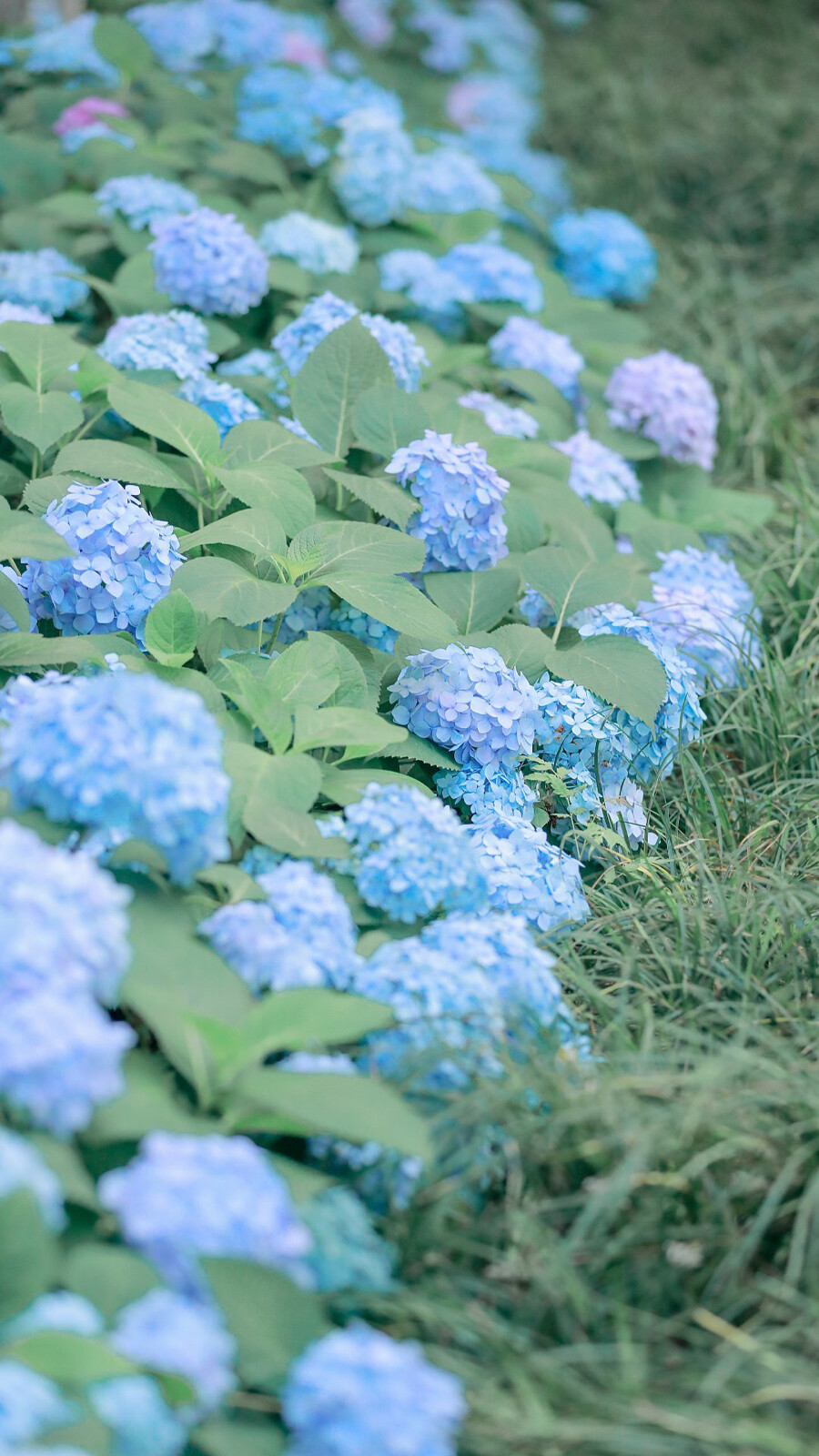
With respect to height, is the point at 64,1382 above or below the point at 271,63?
below

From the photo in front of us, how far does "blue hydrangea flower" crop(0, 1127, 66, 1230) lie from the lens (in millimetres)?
910

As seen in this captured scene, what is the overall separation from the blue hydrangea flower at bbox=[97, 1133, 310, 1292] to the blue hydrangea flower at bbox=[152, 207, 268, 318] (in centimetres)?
158

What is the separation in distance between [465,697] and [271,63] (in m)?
2.31

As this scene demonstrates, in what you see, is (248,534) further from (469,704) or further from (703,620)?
(703,620)

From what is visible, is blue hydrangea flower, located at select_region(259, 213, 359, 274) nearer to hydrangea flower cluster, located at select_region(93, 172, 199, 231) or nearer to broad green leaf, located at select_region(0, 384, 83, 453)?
hydrangea flower cluster, located at select_region(93, 172, 199, 231)

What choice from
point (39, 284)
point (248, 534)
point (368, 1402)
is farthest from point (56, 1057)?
point (39, 284)

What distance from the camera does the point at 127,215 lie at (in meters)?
2.42

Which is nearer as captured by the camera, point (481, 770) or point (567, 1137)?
point (567, 1137)

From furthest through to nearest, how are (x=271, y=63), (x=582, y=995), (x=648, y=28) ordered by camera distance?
(x=648, y=28) < (x=271, y=63) < (x=582, y=995)

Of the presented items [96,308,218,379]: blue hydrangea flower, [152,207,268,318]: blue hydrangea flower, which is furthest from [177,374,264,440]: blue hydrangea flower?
[152,207,268,318]: blue hydrangea flower

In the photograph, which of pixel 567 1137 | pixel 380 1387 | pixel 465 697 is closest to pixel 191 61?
pixel 465 697

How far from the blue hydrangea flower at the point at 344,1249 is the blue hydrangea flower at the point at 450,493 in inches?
36.1

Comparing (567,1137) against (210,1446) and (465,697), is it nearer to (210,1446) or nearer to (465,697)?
(210,1446)

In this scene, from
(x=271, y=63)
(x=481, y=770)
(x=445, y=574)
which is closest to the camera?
(x=481, y=770)
